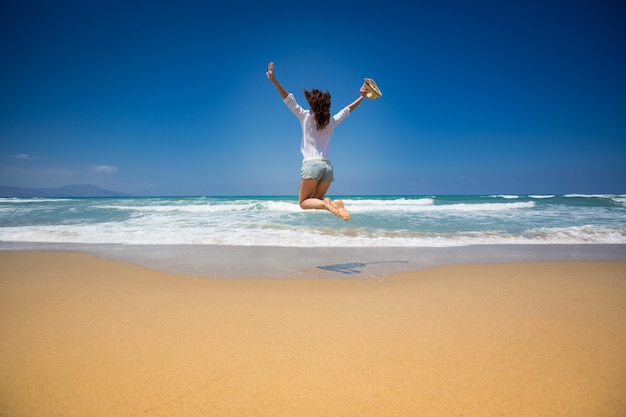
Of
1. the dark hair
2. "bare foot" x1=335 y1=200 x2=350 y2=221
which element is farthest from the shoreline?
the dark hair

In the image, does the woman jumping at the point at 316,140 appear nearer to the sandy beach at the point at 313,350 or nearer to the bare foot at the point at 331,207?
the bare foot at the point at 331,207

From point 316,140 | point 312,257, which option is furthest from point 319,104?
point 312,257

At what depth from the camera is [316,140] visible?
4.31m

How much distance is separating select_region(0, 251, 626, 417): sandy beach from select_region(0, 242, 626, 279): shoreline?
902 millimetres

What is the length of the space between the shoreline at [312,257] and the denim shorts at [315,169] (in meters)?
1.30

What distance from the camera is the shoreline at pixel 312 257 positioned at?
4523 millimetres

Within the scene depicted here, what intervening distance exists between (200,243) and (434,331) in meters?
5.80

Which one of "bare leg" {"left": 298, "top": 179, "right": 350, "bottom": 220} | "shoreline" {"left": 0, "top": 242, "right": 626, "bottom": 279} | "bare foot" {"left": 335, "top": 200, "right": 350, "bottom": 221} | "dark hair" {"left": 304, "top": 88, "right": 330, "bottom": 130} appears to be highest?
"dark hair" {"left": 304, "top": 88, "right": 330, "bottom": 130}

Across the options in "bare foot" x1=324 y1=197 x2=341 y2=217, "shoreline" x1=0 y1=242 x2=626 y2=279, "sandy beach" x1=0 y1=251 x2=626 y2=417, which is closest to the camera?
"sandy beach" x1=0 y1=251 x2=626 y2=417

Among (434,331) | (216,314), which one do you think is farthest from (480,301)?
(216,314)

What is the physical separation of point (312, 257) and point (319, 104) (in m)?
2.65

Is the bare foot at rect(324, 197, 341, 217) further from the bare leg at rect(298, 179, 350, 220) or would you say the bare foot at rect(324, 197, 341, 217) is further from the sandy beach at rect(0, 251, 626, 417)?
the sandy beach at rect(0, 251, 626, 417)

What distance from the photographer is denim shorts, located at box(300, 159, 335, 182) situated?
432 centimetres

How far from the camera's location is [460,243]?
7094mm
